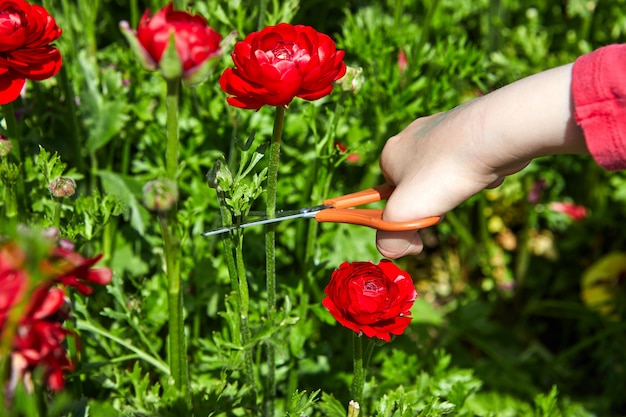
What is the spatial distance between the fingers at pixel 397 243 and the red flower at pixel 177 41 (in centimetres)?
40

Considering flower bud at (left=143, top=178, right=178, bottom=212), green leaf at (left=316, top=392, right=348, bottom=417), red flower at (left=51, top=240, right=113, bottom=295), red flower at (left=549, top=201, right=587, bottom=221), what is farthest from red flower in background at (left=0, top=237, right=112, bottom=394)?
red flower at (left=549, top=201, right=587, bottom=221)

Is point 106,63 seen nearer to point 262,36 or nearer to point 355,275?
point 262,36

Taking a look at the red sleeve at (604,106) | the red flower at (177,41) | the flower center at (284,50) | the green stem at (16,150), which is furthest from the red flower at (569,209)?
the red flower at (177,41)

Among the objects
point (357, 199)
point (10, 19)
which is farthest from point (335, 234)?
point (10, 19)

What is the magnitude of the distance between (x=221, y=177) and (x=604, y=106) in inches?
17.5

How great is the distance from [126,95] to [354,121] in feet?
1.54

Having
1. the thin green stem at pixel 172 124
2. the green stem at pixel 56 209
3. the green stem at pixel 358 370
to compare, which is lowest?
the green stem at pixel 358 370

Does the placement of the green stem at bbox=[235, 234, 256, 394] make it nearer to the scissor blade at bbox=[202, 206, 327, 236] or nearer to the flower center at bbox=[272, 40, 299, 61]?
the scissor blade at bbox=[202, 206, 327, 236]

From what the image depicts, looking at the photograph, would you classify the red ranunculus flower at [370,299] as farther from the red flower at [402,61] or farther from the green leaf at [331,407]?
the red flower at [402,61]

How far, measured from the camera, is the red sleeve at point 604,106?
0.79m

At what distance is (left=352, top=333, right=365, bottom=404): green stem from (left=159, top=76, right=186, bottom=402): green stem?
0.22 meters

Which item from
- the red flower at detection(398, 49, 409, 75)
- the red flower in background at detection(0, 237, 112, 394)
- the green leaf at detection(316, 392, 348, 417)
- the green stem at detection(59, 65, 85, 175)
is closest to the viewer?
the red flower in background at detection(0, 237, 112, 394)

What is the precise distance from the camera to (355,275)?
0.86 meters

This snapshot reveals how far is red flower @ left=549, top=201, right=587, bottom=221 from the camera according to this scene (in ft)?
6.18
